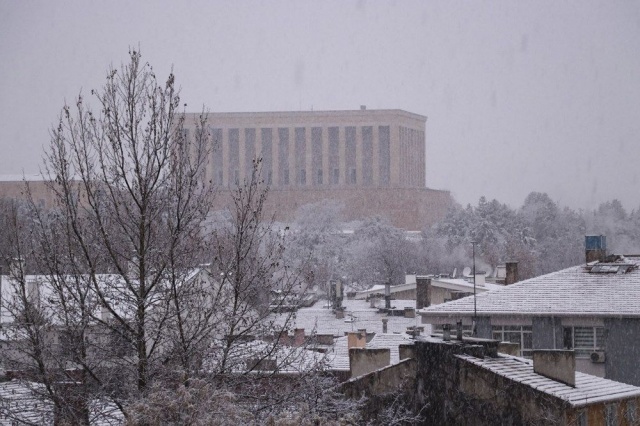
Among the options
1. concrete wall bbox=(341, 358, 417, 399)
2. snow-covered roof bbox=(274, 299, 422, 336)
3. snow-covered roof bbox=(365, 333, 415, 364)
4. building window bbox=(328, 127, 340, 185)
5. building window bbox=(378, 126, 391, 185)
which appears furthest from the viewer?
building window bbox=(328, 127, 340, 185)

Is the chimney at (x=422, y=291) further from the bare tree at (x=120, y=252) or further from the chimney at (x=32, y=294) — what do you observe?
the bare tree at (x=120, y=252)

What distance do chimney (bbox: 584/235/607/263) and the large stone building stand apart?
93219 millimetres

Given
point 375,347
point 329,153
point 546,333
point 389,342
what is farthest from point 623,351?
point 329,153

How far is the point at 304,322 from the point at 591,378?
23.2 metres

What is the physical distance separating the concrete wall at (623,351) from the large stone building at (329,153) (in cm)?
9814

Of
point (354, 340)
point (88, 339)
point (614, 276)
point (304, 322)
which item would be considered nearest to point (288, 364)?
point (88, 339)

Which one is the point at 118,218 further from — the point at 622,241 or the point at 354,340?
the point at 622,241

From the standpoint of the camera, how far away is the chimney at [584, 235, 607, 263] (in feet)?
84.6

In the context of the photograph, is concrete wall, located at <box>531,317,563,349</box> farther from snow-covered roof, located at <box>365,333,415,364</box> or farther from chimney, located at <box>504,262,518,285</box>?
chimney, located at <box>504,262,518,285</box>

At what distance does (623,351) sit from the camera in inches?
854

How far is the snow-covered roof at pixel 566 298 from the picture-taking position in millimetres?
22156

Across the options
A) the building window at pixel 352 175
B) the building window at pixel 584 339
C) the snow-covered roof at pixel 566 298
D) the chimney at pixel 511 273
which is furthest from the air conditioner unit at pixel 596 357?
the building window at pixel 352 175

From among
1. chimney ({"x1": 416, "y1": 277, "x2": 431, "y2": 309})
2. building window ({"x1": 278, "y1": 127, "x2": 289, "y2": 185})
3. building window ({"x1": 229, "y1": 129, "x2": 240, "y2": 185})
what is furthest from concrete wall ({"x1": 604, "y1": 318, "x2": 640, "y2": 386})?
building window ({"x1": 278, "y1": 127, "x2": 289, "y2": 185})

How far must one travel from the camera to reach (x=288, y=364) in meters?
11.1
